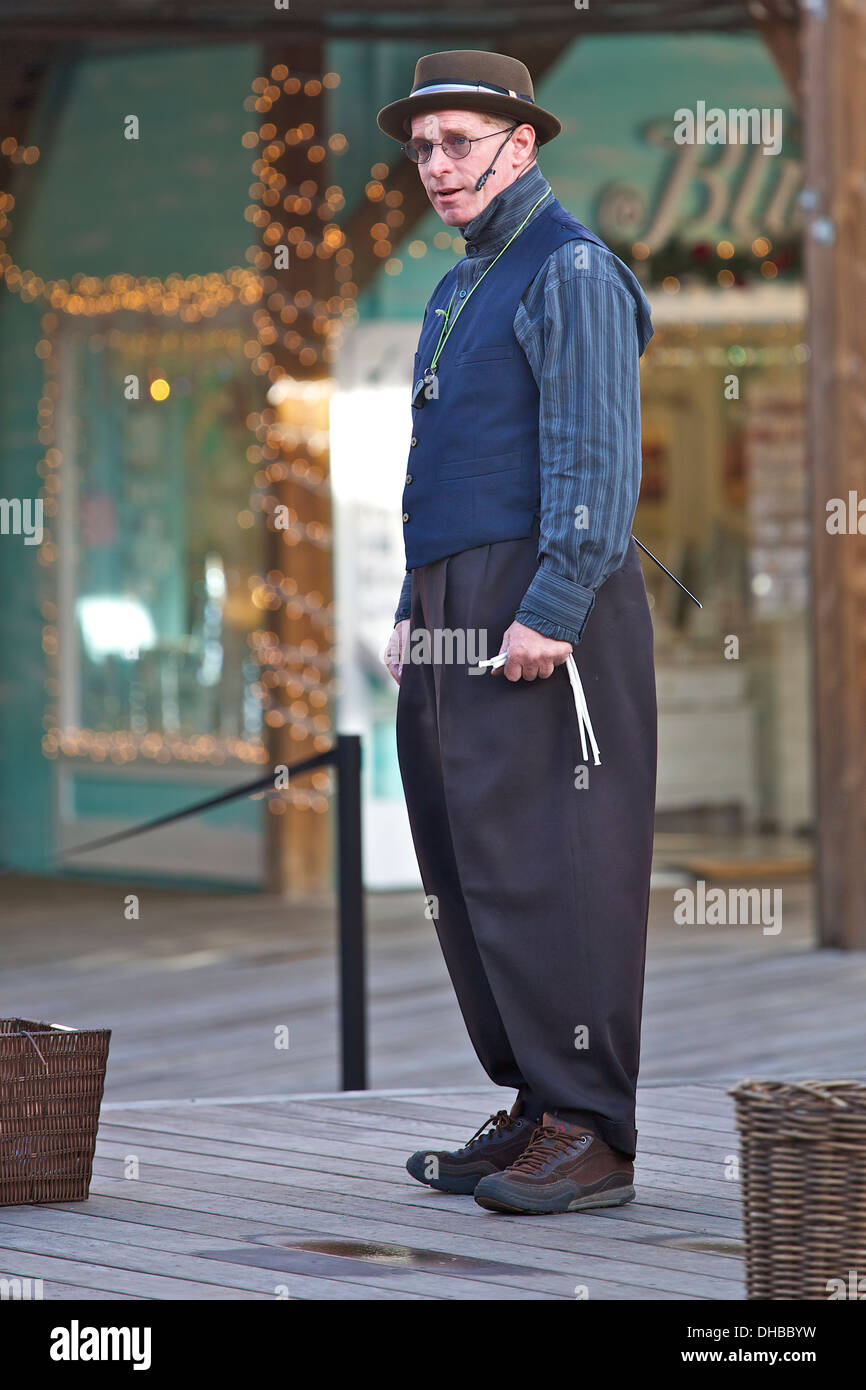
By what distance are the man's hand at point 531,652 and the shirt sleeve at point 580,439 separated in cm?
1

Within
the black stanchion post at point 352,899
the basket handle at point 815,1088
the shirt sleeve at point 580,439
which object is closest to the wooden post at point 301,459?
the black stanchion post at point 352,899

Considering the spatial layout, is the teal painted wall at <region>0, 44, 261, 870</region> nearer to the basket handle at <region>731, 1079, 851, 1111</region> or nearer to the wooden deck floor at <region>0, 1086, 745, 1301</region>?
the wooden deck floor at <region>0, 1086, 745, 1301</region>

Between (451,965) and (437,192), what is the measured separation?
3.85ft

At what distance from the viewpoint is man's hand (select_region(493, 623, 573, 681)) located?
2.89 m

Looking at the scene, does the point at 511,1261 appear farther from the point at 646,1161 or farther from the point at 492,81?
the point at 492,81

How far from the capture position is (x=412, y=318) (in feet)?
26.2

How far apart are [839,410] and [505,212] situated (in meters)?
3.47

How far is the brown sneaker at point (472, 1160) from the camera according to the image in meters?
3.13

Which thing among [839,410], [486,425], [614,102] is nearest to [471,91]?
[486,425]

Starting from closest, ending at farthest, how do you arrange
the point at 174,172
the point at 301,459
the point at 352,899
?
the point at 352,899 → the point at 301,459 → the point at 174,172

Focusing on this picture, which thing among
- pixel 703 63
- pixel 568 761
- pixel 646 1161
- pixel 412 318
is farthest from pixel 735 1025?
pixel 703 63

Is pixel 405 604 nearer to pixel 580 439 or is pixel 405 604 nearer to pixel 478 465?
pixel 478 465

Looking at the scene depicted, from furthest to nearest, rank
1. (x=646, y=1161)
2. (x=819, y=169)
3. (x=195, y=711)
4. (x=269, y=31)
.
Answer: (x=195, y=711) → (x=269, y=31) → (x=819, y=169) → (x=646, y=1161)

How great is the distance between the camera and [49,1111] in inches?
121
